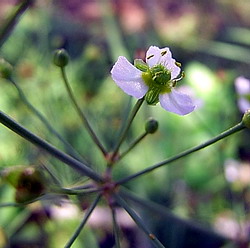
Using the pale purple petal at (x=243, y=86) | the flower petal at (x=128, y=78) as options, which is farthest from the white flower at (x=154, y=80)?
the pale purple petal at (x=243, y=86)

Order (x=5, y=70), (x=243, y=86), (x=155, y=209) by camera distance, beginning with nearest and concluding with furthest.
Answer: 1. (x=5, y=70)
2. (x=155, y=209)
3. (x=243, y=86)

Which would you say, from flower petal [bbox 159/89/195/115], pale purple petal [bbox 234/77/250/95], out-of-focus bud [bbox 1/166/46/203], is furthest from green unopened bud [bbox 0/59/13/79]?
pale purple petal [bbox 234/77/250/95]

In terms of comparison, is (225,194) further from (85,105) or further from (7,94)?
(7,94)

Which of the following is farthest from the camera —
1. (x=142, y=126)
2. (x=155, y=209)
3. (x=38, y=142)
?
(x=142, y=126)

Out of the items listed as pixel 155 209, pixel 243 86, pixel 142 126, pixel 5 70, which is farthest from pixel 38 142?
pixel 142 126

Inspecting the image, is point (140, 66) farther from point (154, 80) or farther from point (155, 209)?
point (155, 209)

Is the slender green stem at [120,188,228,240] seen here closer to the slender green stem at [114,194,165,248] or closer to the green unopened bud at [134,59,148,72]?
the slender green stem at [114,194,165,248]
